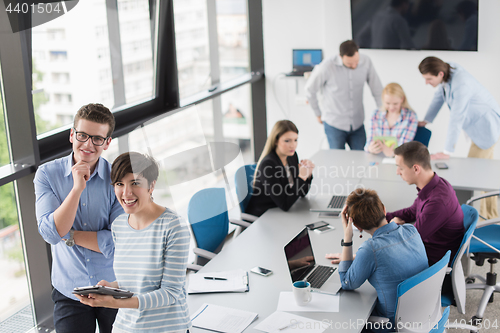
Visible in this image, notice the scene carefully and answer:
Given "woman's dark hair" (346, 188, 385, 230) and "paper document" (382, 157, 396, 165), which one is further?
"paper document" (382, 157, 396, 165)

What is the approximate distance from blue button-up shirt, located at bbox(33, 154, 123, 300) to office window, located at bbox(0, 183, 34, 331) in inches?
37.8

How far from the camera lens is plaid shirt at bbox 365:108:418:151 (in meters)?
4.81

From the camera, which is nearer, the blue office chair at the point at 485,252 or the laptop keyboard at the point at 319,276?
the laptop keyboard at the point at 319,276

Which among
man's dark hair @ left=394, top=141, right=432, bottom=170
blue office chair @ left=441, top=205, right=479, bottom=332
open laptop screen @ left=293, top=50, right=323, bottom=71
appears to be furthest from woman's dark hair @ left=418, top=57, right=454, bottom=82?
open laptop screen @ left=293, top=50, right=323, bottom=71

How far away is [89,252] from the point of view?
7.63 ft

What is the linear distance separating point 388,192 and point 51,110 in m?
2.64

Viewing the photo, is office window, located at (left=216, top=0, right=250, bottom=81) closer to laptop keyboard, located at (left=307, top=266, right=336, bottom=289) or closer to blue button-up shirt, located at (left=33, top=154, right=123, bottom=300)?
laptop keyboard, located at (left=307, top=266, right=336, bottom=289)

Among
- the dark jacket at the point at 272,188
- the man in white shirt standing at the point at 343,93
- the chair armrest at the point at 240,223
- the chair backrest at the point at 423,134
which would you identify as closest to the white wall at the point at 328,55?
the man in white shirt standing at the point at 343,93

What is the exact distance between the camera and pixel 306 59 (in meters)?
6.48

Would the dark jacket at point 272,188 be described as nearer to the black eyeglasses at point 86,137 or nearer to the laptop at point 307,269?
the laptop at point 307,269

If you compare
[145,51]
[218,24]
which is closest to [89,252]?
[145,51]

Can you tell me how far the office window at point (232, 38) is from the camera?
5.81 metres

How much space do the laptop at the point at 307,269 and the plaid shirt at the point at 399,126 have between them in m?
2.35

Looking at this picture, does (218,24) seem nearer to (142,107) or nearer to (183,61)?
(183,61)
